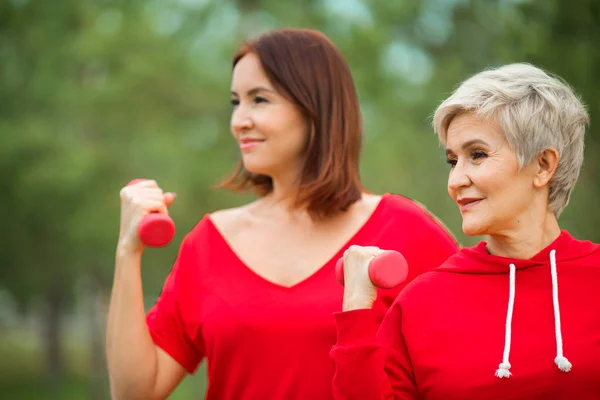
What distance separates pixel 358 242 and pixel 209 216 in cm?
71

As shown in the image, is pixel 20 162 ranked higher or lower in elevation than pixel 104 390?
higher

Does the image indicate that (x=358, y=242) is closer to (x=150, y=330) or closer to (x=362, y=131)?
(x=362, y=131)

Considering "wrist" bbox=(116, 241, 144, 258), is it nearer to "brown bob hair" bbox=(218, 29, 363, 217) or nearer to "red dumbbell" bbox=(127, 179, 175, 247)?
"red dumbbell" bbox=(127, 179, 175, 247)

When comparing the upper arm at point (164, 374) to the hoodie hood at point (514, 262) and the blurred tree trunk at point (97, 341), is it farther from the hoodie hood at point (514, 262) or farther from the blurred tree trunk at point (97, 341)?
the blurred tree trunk at point (97, 341)

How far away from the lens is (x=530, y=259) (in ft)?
8.22

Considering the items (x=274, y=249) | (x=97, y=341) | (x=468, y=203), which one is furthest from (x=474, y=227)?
(x=97, y=341)

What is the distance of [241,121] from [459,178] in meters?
1.17

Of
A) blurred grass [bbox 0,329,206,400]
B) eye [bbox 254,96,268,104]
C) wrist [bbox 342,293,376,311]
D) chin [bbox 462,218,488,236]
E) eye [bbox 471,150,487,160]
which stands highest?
eye [bbox 254,96,268,104]

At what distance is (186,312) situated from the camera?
11.3ft

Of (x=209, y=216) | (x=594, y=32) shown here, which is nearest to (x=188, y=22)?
(x=594, y=32)

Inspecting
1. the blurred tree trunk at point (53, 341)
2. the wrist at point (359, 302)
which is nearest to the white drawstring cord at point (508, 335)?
the wrist at point (359, 302)

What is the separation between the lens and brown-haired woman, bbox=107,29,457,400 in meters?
3.15

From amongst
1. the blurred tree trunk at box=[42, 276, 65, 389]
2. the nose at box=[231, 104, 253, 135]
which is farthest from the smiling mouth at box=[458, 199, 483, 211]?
the blurred tree trunk at box=[42, 276, 65, 389]

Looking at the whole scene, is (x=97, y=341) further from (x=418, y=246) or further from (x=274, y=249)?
(x=418, y=246)
